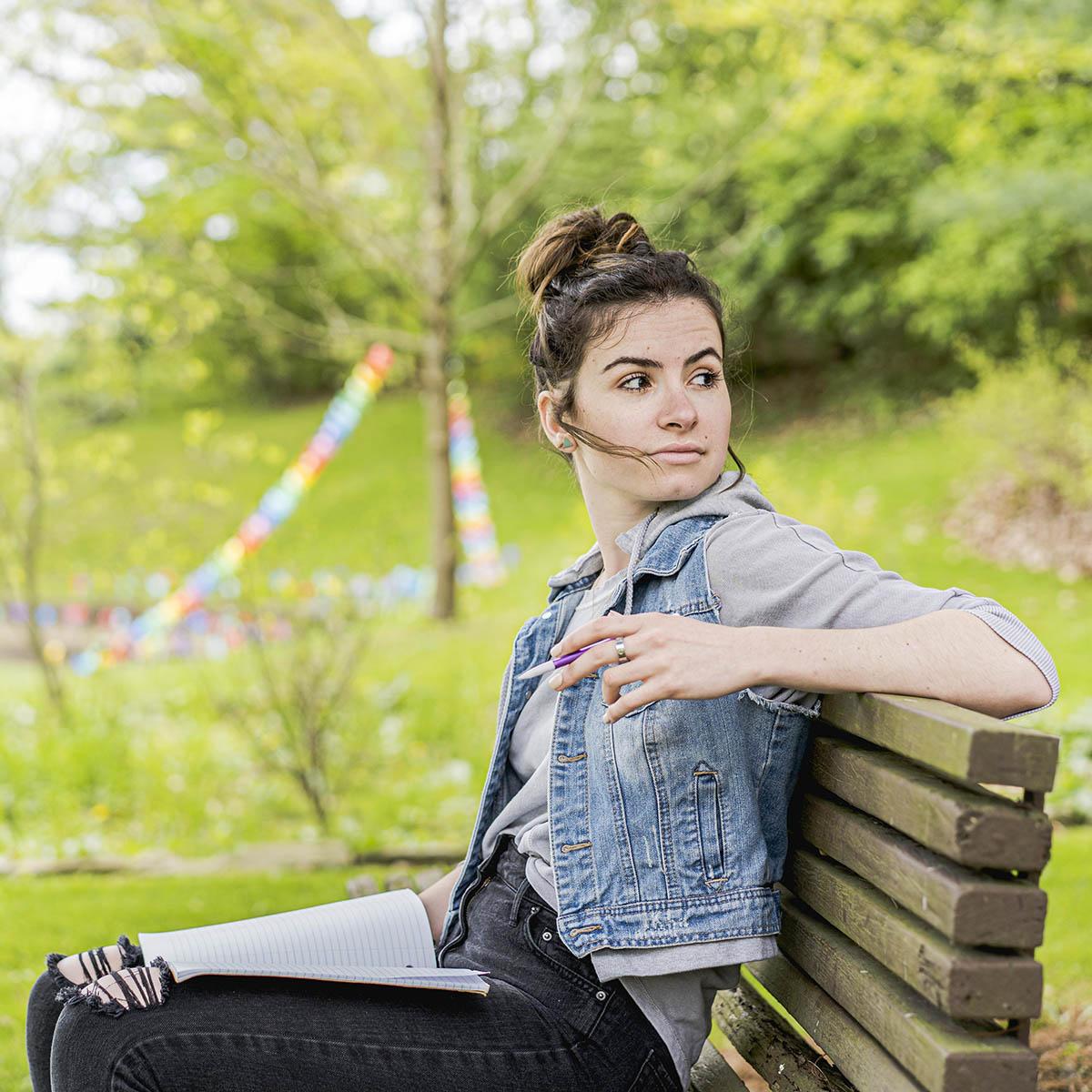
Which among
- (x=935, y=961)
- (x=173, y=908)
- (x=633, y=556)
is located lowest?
(x=173, y=908)

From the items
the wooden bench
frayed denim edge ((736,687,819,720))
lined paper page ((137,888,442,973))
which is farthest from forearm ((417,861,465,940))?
frayed denim edge ((736,687,819,720))

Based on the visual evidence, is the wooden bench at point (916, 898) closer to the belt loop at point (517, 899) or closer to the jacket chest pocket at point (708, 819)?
the jacket chest pocket at point (708, 819)

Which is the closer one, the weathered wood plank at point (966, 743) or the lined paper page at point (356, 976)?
the weathered wood plank at point (966, 743)

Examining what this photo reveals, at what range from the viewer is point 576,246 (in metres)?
2.01

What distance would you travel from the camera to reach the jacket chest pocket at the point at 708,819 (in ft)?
5.31

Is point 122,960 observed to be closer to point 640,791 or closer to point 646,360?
point 640,791

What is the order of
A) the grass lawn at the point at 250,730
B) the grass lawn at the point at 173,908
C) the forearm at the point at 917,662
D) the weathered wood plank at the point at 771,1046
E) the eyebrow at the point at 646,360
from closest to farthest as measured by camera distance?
the forearm at the point at 917,662, the weathered wood plank at the point at 771,1046, the eyebrow at the point at 646,360, the grass lawn at the point at 173,908, the grass lawn at the point at 250,730

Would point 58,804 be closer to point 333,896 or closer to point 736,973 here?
point 333,896

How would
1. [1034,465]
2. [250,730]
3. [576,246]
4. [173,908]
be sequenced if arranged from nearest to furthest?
[576,246], [173,908], [250,730], [1034,465]

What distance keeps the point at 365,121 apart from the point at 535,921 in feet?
32.3

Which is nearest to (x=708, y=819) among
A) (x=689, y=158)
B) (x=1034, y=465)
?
(x=1034, y=465)

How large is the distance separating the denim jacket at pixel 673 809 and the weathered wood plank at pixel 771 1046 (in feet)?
0.73

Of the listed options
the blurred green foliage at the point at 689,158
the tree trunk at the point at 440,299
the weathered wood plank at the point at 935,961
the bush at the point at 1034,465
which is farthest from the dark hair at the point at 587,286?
the bush at the point at 1034,465

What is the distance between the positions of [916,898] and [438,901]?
0.97 metres
